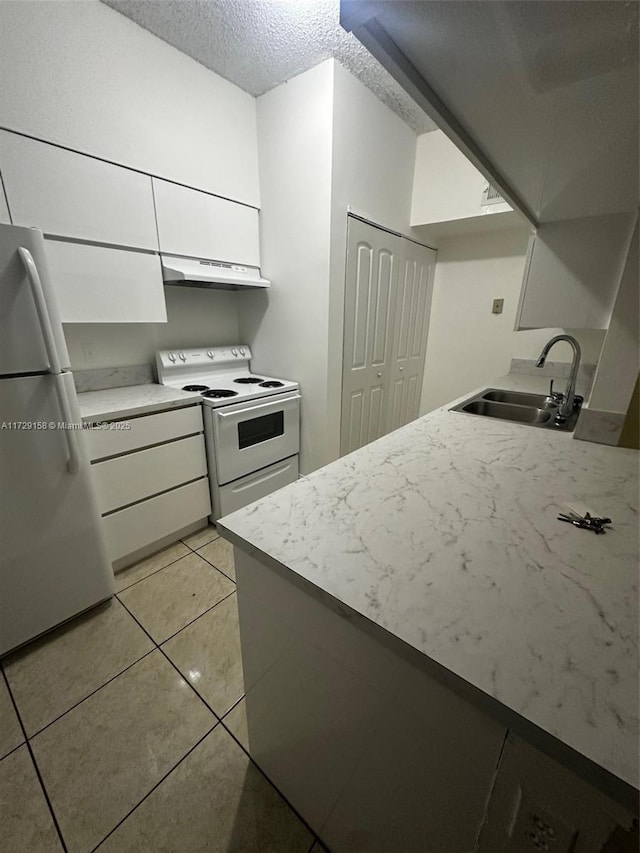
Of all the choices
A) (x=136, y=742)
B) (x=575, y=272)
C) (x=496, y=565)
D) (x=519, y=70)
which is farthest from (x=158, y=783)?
(x=575, y=272)

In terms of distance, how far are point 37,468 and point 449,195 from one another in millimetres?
2983

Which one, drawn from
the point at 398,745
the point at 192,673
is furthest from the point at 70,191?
the point at 398,745

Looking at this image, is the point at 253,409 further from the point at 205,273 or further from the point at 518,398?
the point at 518,398

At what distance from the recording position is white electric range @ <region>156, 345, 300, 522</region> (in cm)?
201

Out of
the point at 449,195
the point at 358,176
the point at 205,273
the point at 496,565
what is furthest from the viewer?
the point at 449,195

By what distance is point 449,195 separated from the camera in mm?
2465

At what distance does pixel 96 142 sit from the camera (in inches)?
62.7

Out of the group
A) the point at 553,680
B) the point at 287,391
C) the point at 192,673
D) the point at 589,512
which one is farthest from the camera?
the point at 287,391

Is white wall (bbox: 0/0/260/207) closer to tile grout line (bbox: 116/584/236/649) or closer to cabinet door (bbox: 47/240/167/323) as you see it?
cabinet door (bbox: 47/240/167/323)

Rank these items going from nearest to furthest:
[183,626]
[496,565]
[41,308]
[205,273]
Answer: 1. [496,565]
2. [41,308]
3. [183,626]
4. [205,273]

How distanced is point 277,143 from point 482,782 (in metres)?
2.86

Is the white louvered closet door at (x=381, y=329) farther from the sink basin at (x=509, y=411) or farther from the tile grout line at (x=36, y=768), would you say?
the tile grout line at (x=36, y=768)

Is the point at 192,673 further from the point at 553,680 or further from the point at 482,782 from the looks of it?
the point at 553,680

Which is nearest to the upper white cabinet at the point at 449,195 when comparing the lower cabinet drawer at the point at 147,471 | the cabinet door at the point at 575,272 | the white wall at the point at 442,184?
the white wall at the point at 442,184
